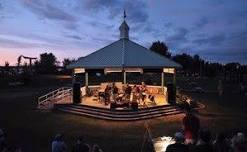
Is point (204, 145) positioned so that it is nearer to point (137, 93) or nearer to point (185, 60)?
point (137, 93)

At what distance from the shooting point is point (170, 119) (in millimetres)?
27266

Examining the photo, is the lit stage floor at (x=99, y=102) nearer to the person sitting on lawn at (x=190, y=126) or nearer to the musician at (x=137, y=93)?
the musician at (x=137, y=93)

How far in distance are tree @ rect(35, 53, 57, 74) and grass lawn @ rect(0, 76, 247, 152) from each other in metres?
68.1

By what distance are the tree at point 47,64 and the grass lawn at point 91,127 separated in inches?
2682

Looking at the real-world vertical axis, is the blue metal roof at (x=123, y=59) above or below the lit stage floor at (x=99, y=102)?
above

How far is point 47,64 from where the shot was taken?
110062mm

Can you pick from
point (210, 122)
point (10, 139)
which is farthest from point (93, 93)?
point (10, 139)

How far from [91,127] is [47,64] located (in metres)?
87.7

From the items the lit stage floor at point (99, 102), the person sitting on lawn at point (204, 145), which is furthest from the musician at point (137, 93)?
the person sitting on lawn at point (204, 145)

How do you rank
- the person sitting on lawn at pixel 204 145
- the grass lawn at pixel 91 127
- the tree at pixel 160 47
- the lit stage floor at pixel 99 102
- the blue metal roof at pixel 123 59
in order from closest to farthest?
1. the person sitting on lawn at pixel 204 145
2. the grass lawn at pixel 91 127
3. the lit stage floor at pixel 99 102
4. the blue metal roof at pixel 123 59
5. the tree at pixel 160 47

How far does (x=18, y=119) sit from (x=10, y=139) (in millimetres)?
7100

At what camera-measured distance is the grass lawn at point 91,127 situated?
65.0 ft

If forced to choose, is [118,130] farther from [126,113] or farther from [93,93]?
[93,93]

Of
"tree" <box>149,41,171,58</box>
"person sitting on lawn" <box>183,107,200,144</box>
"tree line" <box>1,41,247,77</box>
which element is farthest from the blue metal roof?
"tree" <box>149,41,171,58</box>
